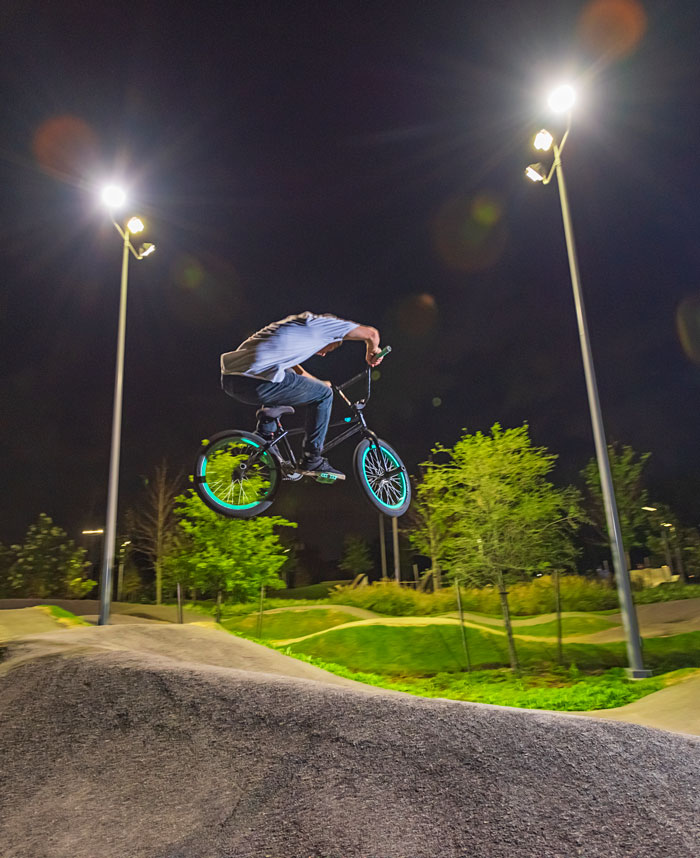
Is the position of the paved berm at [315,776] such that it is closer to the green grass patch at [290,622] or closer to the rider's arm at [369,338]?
the rider's arm at [369,338]

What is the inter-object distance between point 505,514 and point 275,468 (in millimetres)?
8563

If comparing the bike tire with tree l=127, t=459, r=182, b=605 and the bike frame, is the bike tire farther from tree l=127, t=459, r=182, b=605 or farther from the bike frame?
tree l=127, t=459, r=182, b=605

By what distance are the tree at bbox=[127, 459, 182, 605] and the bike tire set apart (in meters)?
17.1

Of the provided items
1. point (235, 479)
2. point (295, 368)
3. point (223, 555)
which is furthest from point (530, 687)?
point (295, 368)

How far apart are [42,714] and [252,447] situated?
4452 mm

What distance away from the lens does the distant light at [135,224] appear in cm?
1500

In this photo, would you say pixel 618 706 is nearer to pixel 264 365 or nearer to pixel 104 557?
pixel 264 365

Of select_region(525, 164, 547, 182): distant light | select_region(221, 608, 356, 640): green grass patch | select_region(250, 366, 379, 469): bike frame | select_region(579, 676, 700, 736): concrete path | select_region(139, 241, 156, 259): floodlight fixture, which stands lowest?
select_region(579, 676, 700, 736): concrete path

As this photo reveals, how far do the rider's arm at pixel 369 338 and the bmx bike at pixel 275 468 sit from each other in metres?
0.15

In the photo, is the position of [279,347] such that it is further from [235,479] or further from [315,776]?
[315,776]

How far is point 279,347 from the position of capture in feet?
27.2

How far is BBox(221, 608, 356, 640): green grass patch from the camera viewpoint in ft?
67.4

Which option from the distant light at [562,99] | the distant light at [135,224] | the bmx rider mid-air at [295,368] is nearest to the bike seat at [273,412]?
the bmx rider mid-air at [295,368]

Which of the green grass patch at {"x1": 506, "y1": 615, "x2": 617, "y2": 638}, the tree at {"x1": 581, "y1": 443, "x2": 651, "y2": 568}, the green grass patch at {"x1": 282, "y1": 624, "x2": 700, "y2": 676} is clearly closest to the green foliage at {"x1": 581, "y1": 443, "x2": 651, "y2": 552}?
the tree at {"x1": 581, "y1": 443, "x2": 651, "y2": 568}
